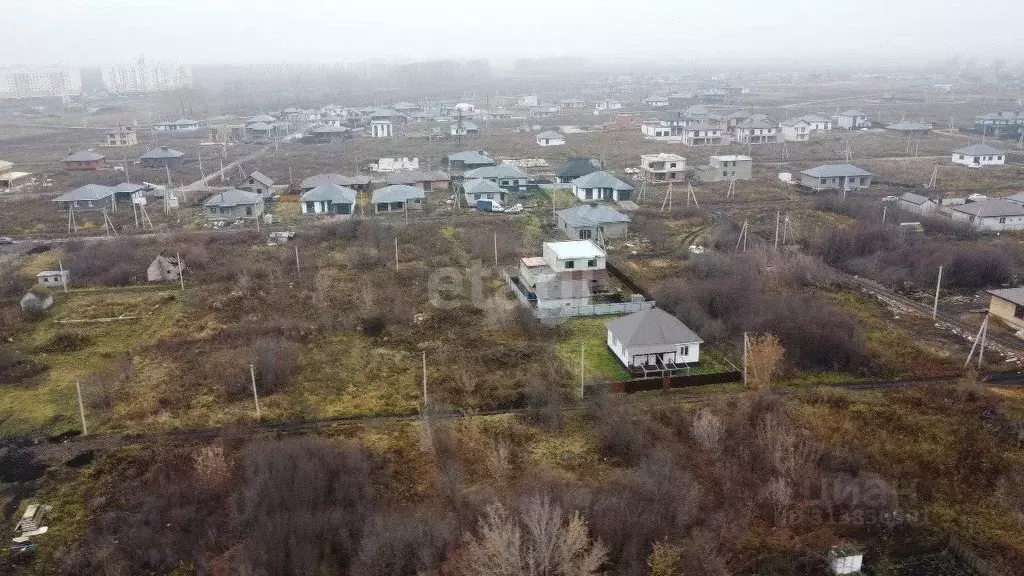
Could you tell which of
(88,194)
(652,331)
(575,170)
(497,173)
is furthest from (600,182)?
(88,194)

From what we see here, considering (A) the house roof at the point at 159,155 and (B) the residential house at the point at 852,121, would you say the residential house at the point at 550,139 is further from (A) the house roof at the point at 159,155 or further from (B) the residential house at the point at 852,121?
(B) the residential house at the point at 852,121

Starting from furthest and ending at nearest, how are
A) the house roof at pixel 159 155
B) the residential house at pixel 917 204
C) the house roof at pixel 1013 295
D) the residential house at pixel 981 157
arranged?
the house roof at pixel 159 155 < the residential house at pixel 981 157 < the residential house at pixel 917 204 < the house roof at pixel 1013 295

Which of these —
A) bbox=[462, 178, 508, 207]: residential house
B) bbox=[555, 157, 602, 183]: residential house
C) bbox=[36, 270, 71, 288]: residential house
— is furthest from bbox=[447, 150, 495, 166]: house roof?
bbox=[36, 270, 71, 288]: residential house

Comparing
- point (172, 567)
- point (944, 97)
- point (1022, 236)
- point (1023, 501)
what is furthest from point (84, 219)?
point (944, 97)

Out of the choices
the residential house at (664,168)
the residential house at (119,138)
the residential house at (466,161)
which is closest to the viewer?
the residential house at (664,168)

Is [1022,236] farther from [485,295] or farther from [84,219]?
[84,219]

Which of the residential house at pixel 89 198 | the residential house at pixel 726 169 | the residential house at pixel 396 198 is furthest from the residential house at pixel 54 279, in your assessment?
the residential house at pixel 726 169

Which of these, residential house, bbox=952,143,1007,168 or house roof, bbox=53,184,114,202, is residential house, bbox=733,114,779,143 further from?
house roof, bbox=53,184,114,202
